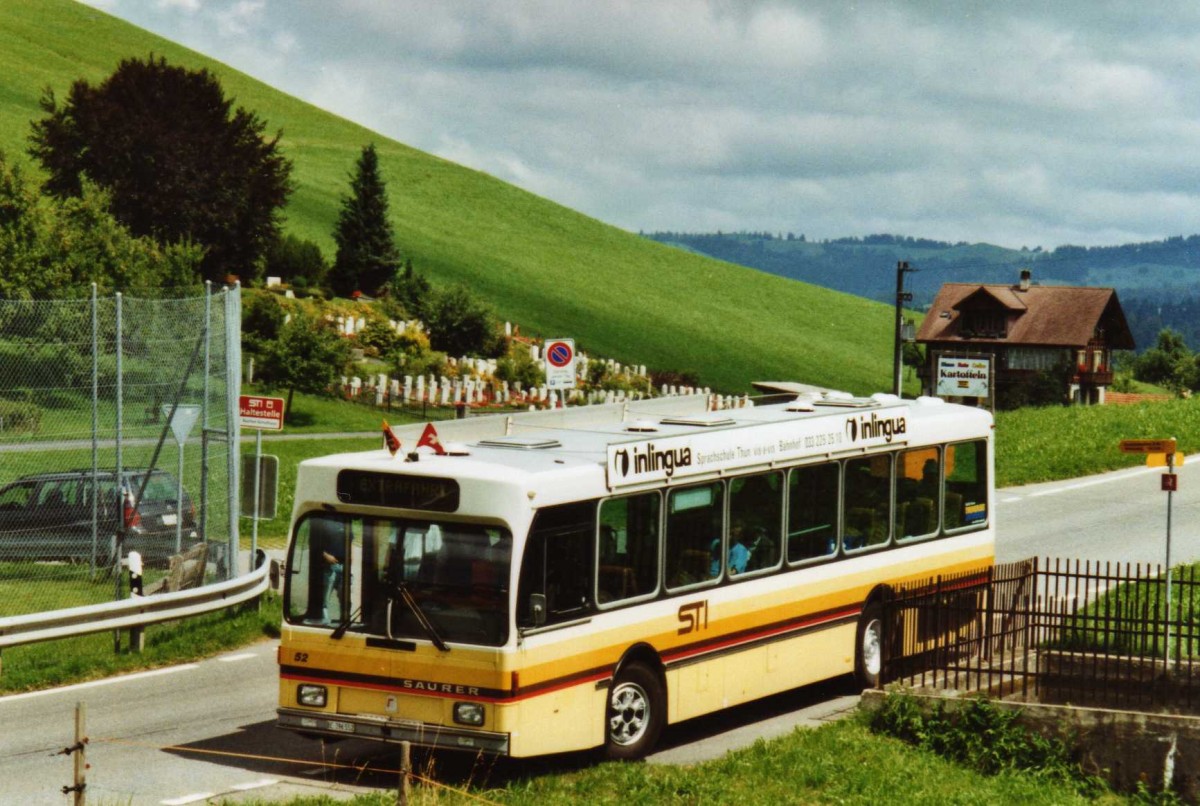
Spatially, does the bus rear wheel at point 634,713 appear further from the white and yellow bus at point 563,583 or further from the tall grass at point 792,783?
the tall grass at point 792,783

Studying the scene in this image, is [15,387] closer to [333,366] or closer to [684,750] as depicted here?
[684,750]

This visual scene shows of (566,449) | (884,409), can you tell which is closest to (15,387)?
(566,449)

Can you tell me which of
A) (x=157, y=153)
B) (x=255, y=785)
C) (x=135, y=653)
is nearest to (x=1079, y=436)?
(x=135, y=653)

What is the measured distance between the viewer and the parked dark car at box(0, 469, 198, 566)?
2044 centimetres

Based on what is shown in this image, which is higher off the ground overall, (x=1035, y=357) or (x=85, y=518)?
(x=1035, y=357)

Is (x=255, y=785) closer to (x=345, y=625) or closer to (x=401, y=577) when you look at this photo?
(x=345, y=625)

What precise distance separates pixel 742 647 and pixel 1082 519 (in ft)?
63.0

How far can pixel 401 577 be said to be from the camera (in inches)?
494

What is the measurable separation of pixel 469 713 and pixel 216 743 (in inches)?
116

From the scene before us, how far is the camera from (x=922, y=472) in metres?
17.6

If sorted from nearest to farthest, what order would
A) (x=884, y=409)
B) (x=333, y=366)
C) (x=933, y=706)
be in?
(x=933, y=706) < (x=884, y=409) < (x=333, y=366)

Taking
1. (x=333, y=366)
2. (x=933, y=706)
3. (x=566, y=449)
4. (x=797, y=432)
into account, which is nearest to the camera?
(x=566, y=449)

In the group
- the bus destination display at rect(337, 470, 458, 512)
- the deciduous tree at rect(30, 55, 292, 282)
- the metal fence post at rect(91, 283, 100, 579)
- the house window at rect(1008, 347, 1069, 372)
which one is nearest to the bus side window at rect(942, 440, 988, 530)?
the bus destination display at rect(337, 470, 458, 512)

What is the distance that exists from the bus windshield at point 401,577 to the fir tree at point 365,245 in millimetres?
69525
